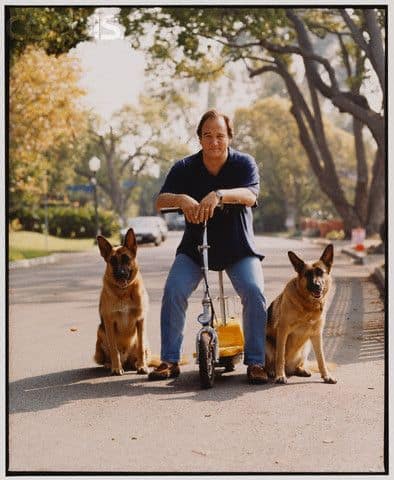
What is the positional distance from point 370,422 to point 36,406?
1820 millimetres

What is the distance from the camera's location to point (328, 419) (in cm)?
443

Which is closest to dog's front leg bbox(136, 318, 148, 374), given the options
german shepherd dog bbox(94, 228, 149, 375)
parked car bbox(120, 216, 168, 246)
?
german shepherd dog bbox(94, 228, 149, 375)

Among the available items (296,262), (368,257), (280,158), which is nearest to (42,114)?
(280,158)

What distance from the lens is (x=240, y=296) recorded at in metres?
5.18

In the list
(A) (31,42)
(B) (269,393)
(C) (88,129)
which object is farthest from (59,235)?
(B) (269,393)

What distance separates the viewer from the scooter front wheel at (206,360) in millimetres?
4949

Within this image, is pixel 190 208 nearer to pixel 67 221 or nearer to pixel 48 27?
pixel 48 27

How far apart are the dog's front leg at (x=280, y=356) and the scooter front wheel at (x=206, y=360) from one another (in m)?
0.41

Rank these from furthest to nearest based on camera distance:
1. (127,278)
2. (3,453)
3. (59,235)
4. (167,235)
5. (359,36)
A: 1. (59,235)
2. (359,36)
3. (167,235)
4. (127,278)
5. (3,453)

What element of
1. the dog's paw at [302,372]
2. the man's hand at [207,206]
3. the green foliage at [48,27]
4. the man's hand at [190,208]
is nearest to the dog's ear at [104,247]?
the man's hand at [190,208]

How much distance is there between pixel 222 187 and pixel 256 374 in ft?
3.72

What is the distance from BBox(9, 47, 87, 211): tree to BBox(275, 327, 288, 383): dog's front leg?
7.67ft

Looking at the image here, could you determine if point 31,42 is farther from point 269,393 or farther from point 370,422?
point 370,422

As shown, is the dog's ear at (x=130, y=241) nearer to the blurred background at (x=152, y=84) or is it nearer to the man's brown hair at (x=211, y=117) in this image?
the blurred background at (x=152, y=84)
